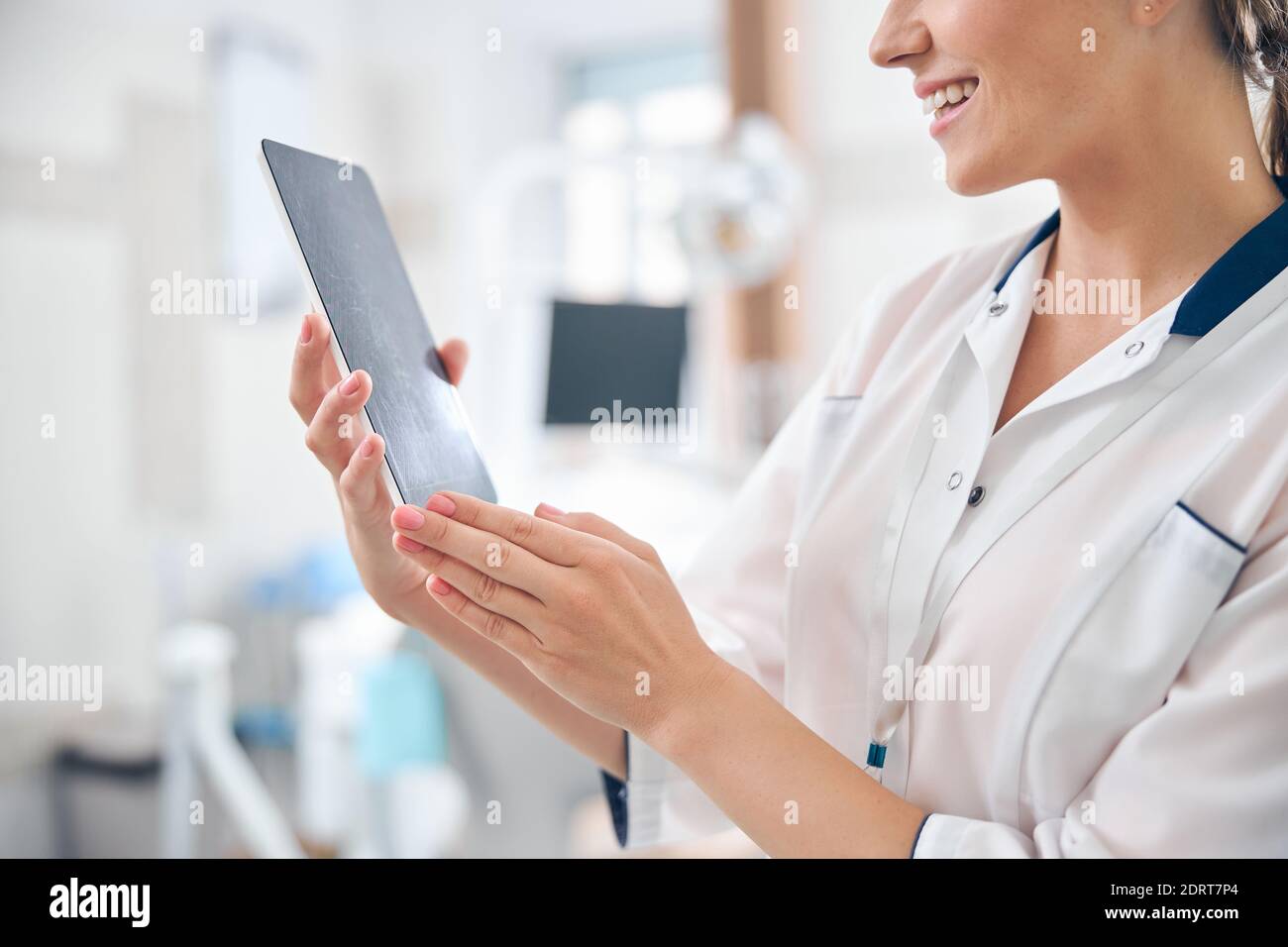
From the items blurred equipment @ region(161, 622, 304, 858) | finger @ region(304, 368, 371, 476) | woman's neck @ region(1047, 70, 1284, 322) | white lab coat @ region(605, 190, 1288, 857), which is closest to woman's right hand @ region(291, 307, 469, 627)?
finger @ region(304, 368, 371, 476)

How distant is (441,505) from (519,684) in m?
0.29

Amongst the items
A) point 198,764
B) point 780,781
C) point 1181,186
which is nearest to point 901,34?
point 1181,186

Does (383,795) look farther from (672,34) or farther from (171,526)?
(672,34)

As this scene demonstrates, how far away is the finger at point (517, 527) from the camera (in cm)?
68

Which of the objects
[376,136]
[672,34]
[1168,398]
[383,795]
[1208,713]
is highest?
[672,34]

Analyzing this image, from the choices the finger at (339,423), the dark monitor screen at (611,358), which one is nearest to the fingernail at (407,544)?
the finger at (339,423)

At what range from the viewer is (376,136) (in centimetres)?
354

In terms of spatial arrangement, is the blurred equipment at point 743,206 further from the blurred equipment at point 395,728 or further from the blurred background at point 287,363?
the blurred equipment at point 395,728

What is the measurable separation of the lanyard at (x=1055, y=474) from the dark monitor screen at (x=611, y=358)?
1.90 meters

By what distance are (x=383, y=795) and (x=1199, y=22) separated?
237cm

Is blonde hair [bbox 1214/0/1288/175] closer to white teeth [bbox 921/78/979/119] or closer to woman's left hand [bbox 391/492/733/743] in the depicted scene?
white teeth [bbox 921/78/979/119]

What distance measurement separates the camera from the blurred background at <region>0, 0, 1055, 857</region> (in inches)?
91.6

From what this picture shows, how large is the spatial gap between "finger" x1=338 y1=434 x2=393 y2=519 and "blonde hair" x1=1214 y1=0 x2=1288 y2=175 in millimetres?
685
